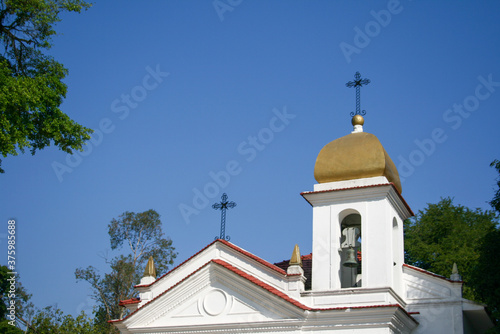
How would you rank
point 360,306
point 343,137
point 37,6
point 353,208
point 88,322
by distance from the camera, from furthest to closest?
point 88,322 < point 343,137 < point 353,208 < point 360,306 < point 37,6

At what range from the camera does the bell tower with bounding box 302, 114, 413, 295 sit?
16.7 m

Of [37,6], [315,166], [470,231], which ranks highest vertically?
[470,231]

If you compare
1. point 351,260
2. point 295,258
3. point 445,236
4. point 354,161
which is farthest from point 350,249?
point 445,236

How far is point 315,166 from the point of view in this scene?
58.9 feet

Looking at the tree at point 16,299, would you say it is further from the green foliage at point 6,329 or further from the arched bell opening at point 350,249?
the arched bell opening at point 350,249

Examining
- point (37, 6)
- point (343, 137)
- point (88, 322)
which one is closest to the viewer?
point (37, 6)

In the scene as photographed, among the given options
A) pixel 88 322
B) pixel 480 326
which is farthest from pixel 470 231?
pixel 88 322

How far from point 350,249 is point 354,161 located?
93.8 inches

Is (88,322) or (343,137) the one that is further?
(88,322)

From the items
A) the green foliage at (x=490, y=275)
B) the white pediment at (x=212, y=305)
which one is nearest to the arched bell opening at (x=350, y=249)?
the white pediment at (x=212, y=305)

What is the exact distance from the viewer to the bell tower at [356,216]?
16.7 meters

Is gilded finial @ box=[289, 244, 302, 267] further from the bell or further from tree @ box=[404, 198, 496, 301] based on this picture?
tree @ box=[404, 198, 496, 301]

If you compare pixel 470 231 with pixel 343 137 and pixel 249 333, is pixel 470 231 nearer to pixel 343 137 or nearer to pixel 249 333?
pixel 343 137

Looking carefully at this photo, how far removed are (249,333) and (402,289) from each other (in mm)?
4359
